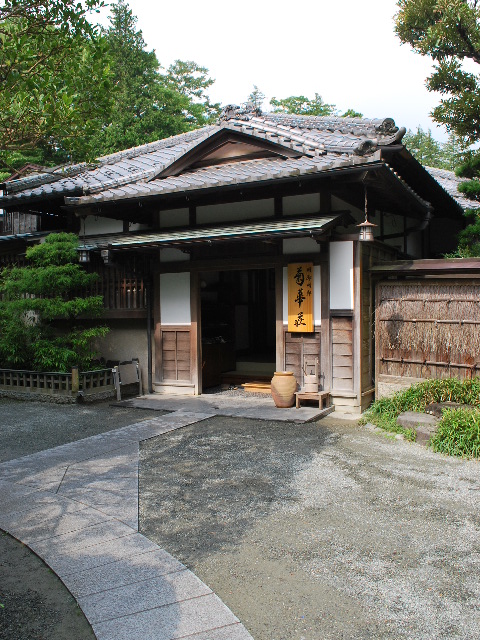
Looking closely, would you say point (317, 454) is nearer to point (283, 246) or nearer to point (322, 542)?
point (322, 542)

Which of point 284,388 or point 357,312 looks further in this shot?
point 284,388

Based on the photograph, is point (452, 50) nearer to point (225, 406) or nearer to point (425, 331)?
point (425, 331)

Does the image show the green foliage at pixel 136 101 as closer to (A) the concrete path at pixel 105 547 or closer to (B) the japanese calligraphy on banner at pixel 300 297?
(B) the japanese calligraphy on banner at pixel 300 297

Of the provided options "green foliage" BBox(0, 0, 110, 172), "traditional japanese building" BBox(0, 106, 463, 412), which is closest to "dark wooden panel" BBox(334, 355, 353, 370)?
"traditional japanese building" BBox(0, 106, 463, 412)

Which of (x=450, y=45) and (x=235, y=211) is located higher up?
(x=450, y=45)

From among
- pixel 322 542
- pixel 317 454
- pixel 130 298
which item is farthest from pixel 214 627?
pixel 130 298

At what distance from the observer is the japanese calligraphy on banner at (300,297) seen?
10.1 meters

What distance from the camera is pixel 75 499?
570cm

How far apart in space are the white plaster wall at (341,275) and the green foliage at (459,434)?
2.83 meters

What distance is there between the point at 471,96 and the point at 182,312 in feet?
25.5

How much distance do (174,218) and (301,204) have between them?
3.03m

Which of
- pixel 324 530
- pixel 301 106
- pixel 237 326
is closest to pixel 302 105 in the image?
pixel 301 106

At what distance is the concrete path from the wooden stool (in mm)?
3478

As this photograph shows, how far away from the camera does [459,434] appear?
7.32 metres
